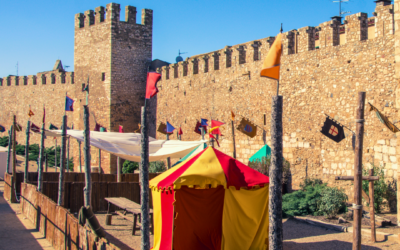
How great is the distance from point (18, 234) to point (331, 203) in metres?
7.01

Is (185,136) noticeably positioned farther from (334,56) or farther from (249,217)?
(249,217)

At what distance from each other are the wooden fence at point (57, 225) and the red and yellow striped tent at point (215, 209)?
150 cm

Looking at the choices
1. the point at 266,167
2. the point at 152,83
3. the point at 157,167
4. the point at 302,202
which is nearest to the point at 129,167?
the point at 157,167

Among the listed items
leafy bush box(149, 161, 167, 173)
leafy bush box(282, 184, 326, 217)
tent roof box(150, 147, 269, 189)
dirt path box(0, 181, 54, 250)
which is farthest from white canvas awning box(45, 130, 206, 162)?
leafy bush box(149, 161, 167, 173)

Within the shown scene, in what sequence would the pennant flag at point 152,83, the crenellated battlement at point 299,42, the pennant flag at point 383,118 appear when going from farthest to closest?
the crenellated battlement at point 299,42, the pennant flag at point 383,118, the pennant flag at point 152,83

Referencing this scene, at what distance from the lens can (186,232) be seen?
24.3 feet

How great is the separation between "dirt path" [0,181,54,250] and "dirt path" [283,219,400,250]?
4629mm

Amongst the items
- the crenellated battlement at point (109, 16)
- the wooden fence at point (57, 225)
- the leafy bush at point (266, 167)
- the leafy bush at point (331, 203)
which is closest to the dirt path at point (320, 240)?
the leafy bush at point (331, 203)

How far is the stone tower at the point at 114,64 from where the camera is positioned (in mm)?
20047

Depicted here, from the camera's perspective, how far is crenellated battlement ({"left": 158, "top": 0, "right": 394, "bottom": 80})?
10.3 m

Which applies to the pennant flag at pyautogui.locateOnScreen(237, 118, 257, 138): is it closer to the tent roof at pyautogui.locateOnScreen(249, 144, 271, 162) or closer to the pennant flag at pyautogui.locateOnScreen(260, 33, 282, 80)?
the tent roof at pyautogui.locateOnScreen(249, 144, 271, 162)

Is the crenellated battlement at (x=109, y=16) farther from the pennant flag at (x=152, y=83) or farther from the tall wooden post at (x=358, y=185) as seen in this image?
the tall wooden post at (x=358, y=185)

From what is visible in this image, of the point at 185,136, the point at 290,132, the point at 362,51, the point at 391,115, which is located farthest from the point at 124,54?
the point at 391,115

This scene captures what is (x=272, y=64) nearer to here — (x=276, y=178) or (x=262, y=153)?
(x=276, y=178)
